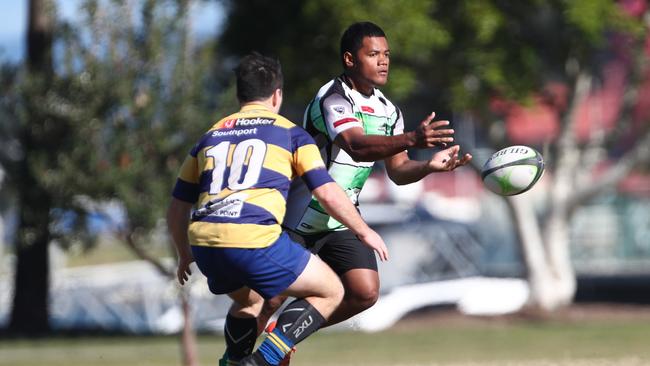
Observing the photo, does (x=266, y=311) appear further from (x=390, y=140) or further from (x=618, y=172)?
(x=618, y=172)

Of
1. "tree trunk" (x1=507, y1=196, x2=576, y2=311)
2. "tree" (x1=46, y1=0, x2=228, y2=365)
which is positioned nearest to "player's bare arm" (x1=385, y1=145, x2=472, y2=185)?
"tree" (x1=46, y1=0, x2=228, y2=365)

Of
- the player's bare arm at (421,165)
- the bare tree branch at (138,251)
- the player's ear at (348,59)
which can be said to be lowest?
the bare tree branch at (138,251)

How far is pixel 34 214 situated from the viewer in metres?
18.8

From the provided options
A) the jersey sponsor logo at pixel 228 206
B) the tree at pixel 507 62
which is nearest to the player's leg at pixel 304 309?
the jersey sponsor logo at pixel 228 206

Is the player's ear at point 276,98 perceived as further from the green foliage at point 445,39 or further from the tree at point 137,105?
the green foliage at point 445,39

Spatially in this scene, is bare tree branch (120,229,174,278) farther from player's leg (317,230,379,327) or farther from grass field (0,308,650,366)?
player's leg (317,230,379,327)

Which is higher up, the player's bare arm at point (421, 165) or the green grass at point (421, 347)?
the player's bare arm at point (421, 165)

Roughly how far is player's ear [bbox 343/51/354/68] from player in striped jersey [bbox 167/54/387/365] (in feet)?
2.64

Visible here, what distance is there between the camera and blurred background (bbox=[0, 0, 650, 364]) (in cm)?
1780

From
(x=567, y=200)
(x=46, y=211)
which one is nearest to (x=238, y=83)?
(x=46, y=211)

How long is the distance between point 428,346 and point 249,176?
12893 millimetres

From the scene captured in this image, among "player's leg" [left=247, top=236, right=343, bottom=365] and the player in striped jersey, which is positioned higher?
the player in striped jersey

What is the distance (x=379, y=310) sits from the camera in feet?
82.6

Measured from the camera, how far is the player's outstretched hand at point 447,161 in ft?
24.3
